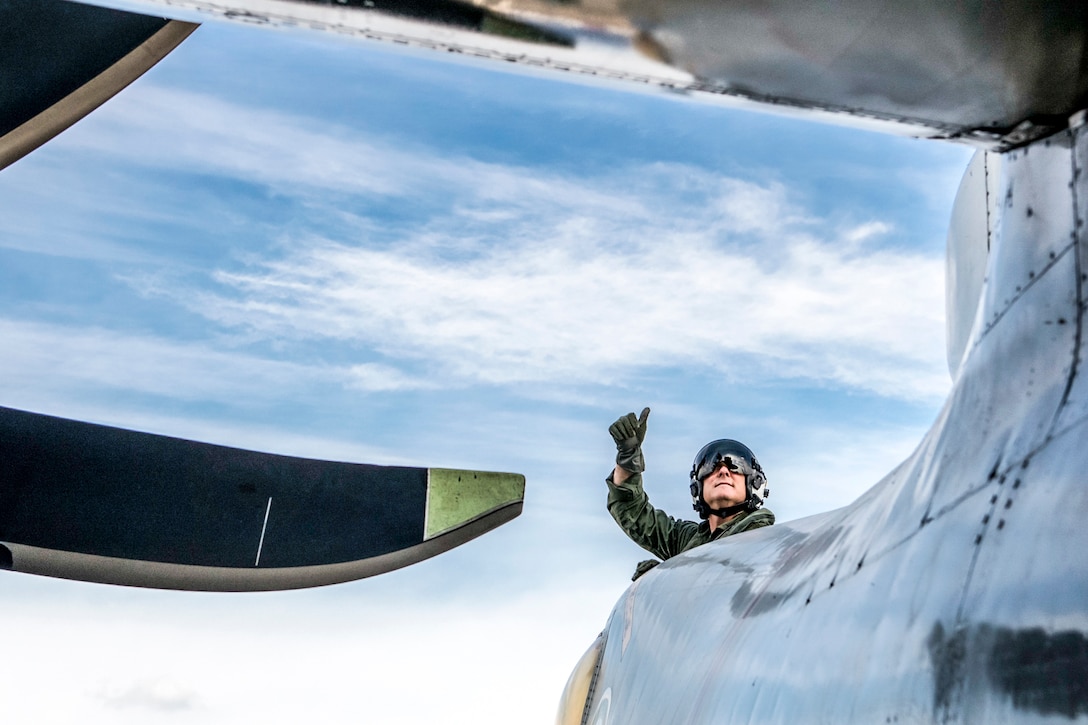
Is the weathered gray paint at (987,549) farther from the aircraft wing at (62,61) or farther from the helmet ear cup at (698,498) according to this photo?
the aircraft wing at (62,61)

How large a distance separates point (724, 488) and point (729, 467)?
0.31 ft

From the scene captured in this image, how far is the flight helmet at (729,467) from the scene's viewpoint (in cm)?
376

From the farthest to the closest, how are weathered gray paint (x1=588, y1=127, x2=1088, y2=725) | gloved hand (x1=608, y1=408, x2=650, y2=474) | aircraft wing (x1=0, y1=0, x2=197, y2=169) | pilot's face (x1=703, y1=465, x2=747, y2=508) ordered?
aircraft wing (x1=0, y1=0, x2=197, y2=169)
gloved hand (x1=608, y1=408, x2=650, y2=474)
pilot's face (x1=703, y1=465, x2=747, y2=508)
weathered gray paint (x1=588, y1=127, x2=1088, y2=725)

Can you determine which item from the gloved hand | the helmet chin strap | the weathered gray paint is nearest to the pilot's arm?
the gloved hand

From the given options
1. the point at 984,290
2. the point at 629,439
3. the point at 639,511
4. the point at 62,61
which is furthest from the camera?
the point at 62,61

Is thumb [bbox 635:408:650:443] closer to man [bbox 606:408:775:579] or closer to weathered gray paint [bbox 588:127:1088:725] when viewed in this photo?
man [bbox 606:408:775:579]

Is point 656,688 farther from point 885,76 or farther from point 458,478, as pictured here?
point 458,478

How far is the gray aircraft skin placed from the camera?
3.19 ft

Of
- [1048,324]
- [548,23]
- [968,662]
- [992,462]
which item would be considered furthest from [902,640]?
[548,23]

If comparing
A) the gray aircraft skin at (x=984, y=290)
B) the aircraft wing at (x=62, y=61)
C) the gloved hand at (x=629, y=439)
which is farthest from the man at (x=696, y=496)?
the aircraft wing at (x=62, y=61)

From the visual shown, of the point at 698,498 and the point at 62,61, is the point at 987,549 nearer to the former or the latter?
the point at 698,498

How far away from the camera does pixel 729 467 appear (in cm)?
376

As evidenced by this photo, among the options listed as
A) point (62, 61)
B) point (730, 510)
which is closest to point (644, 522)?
point (730, 510)

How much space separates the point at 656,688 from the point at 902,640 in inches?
46.6
